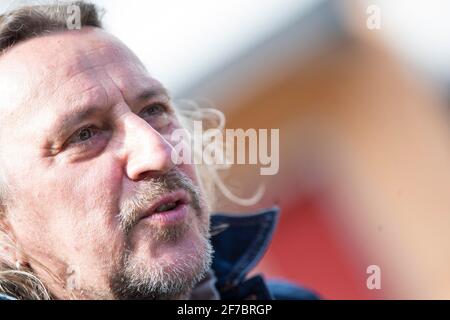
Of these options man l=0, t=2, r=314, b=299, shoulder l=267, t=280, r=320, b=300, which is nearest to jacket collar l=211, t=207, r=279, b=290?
shoulder l=267, t=280, r=320, b=300

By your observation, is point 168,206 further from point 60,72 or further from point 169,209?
point 60,72

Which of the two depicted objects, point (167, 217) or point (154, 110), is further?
Answer: point (154, 110)

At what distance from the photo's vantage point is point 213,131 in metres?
1.28

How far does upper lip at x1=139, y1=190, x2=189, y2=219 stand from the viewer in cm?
82

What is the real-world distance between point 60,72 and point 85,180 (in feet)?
0.52

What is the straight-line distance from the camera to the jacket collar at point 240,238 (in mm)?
Answer: 1147

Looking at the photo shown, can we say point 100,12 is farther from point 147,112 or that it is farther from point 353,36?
point 353,36

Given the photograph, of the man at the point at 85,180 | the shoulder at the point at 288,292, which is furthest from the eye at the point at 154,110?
the shoulder at the point at 288,292

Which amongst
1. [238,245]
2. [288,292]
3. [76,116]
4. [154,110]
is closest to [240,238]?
[238,245]

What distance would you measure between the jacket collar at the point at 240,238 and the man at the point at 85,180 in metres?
0.27

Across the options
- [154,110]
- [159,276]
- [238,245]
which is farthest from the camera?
[238,245]

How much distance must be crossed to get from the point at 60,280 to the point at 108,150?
212mm

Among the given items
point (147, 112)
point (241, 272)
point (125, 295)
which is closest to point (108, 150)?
point (147, 112)

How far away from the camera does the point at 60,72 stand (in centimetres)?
85
